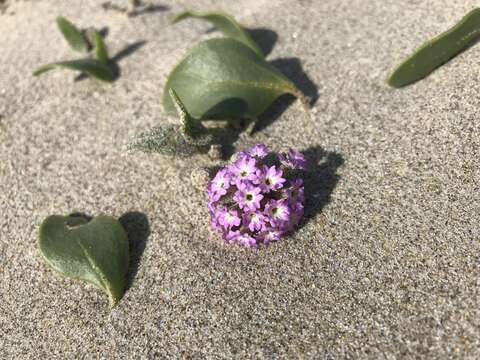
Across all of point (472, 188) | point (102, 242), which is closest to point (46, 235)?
point (102, 242)

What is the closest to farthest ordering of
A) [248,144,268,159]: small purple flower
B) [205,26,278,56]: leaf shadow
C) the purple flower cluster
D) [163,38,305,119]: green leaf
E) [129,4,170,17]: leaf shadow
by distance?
the purple flower cluster
[248,144,268,159]: small purple flower
[163,38,305,119]: green leaf
[205,26,278,56]: leaf shadow
[129,4,170,17]: leaf shadow

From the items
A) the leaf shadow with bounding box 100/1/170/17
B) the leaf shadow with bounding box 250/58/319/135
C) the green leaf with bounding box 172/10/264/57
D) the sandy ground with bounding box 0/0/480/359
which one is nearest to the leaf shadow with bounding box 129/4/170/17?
the leaf shadow with bounding box 100/1/170/17

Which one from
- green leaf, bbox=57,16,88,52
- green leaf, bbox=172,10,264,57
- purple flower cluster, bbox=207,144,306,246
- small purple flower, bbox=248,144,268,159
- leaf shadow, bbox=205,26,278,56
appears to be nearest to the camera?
purple flower cluster, bbox=207,144,306,246

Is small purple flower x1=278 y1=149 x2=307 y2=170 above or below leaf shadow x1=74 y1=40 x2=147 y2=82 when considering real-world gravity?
above

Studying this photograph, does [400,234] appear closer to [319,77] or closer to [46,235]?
[319,77]

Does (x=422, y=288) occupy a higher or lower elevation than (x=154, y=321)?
higher

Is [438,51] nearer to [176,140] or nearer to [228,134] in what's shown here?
[228,134]

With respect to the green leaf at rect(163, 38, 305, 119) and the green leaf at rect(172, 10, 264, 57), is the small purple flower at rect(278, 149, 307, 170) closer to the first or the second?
Result: the green leaf at rect(163, 38, 305, 119)

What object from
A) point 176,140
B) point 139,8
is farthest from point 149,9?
point 176,140
